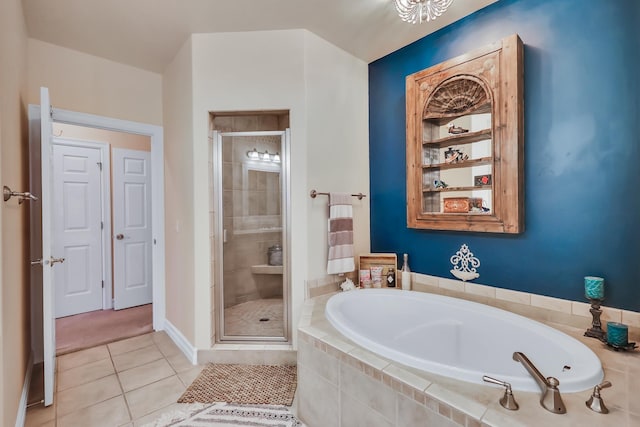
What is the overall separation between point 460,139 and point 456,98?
11.6 inches

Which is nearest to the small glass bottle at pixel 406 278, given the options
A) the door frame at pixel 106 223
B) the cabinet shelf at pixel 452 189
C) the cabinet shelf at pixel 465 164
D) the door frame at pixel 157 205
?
the cabinet shelf at pixel 452 189

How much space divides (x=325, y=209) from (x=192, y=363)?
1.61 m

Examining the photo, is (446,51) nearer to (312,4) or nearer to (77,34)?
(312,4)

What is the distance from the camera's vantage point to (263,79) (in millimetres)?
2330

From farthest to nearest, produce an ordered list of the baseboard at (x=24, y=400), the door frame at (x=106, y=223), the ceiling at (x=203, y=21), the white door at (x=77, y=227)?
the door frame at (x=106, y=223), the white door at (x=77, y=227), the ceiling at (x=203, y=21), the baseboard at (x=24, y=400)

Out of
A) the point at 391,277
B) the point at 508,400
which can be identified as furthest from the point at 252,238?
the point at 508,400

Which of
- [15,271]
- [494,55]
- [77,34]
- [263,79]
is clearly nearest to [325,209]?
[263,79]

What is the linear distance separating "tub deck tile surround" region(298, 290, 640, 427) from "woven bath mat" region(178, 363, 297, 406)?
1.13 feet

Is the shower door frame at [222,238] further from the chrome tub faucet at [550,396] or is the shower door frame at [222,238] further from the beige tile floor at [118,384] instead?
the chrome tub faucet at [550,396]

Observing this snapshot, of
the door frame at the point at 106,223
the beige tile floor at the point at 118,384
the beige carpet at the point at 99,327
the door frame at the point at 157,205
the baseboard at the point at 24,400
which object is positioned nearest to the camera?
the baseboard at the point at 24,400

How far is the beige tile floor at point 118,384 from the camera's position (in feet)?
5.78

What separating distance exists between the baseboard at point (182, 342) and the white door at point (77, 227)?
134 cm

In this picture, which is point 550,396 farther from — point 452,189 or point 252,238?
point 252,238

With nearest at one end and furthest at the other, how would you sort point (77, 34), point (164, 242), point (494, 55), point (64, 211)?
point (494, 55), point (77, 34), point (164, 242), point (64, 211)
